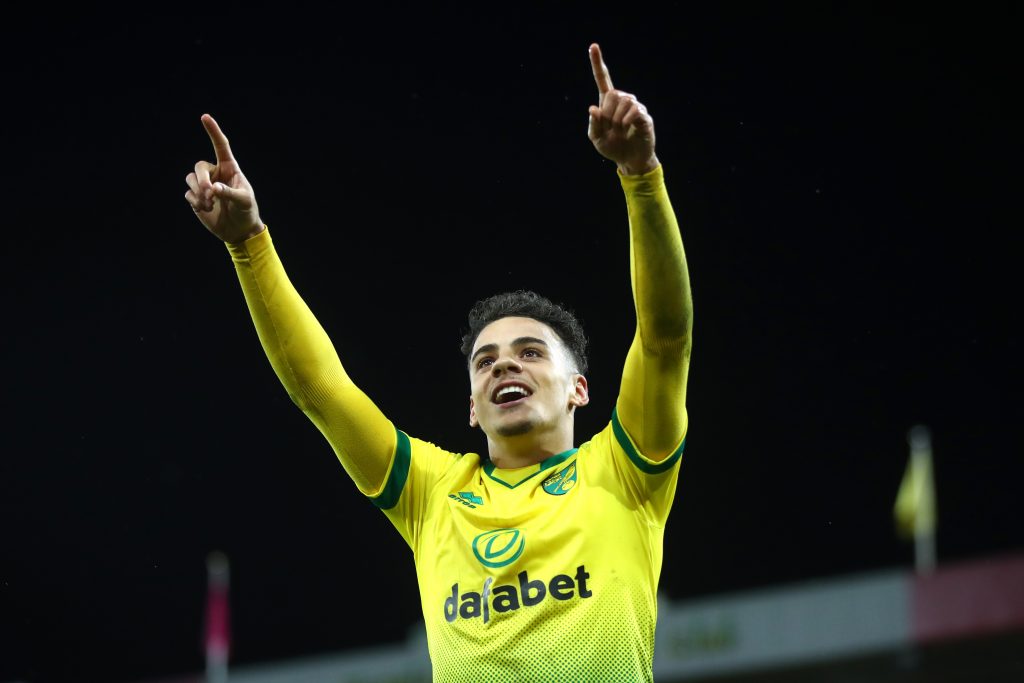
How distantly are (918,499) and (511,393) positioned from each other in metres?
12.5

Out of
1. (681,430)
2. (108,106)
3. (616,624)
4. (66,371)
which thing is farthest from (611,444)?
(66,371)

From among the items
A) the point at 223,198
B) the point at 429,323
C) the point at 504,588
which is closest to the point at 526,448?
the point at 504,588

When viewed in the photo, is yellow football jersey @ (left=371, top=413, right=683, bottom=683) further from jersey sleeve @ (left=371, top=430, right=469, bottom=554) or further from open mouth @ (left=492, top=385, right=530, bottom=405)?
open mouth @ (left=492, top=385, right=530, bottom=405)

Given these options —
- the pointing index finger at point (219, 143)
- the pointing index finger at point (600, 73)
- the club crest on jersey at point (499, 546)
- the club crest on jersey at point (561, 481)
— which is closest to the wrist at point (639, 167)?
the pointing index finger at point (600, 73)

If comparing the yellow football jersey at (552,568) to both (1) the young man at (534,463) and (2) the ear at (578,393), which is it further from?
(2) the ear at (578,393)

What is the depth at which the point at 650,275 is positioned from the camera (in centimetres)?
341

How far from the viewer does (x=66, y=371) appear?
15.6m

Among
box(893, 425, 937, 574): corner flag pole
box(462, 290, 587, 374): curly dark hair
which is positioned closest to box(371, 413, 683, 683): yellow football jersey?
box(462, 290, 587, 374): curly dark hair

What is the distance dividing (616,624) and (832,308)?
12211 millimetres

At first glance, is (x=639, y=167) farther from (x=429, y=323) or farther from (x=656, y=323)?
(x=429, y=323)

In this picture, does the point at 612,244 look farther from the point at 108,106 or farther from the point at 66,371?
the point at 66,371

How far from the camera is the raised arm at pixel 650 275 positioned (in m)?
3.37

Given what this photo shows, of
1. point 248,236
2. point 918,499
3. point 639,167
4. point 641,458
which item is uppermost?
point 918,499

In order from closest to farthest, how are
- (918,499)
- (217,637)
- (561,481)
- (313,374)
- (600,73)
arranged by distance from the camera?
(600,73), (561,481), (313,374), (217,637), (918,499)
